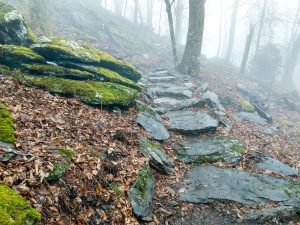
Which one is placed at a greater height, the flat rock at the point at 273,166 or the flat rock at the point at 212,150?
the flat rock at the point at 212,150

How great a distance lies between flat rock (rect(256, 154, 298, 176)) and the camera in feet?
24.9

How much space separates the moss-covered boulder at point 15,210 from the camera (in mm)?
3160

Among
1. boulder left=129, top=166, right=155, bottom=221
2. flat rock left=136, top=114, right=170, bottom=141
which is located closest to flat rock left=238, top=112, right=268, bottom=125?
flat rock left=136, top=114, right=170, bottom=141

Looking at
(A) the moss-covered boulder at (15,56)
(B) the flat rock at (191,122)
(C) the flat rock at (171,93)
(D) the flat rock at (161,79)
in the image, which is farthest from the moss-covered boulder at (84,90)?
(D) the flat rock at (161,79)

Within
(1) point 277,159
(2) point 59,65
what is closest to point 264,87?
(1) point 277,159

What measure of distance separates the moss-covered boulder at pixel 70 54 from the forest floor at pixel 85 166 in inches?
86.0

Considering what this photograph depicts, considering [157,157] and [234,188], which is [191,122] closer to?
[157,157]

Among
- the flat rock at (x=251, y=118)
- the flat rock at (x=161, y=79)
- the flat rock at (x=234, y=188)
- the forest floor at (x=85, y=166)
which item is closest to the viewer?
the forest floor at (x=85, y=166)

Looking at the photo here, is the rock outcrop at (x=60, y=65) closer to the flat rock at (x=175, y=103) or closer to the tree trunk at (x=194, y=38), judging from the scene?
the flat rock at (x=175, y=103)

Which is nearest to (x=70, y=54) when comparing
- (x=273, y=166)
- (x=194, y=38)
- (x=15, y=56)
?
Answer: (x=15, y=56)

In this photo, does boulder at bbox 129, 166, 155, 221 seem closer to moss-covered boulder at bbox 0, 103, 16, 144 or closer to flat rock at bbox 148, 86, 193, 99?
moss-covered boulder at bbox 0, 103, 16, 144

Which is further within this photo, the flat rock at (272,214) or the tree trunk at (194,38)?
the tree trunk at (194,38)

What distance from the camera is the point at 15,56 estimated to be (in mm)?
8125

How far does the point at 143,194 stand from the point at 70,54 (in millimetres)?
5571
